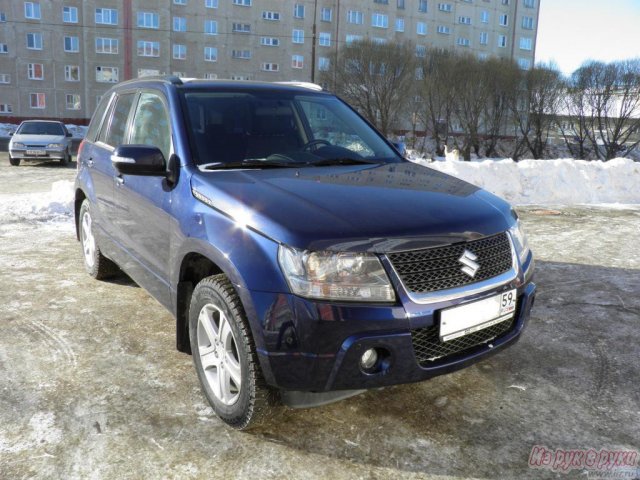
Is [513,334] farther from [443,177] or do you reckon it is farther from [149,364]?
[149,364]

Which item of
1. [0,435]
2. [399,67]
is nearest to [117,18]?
[399,67]

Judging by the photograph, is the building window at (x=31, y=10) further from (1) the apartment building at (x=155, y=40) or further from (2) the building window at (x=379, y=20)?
(2) the building window at (x=379, y=20)

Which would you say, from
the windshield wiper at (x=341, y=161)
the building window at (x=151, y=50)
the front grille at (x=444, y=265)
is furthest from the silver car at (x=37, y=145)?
the building window at (x=151, y=50)

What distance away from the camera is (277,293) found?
2463 mm

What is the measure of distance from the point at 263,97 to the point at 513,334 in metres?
2.26

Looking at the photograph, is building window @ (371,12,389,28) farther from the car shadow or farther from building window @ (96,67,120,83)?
the car shadow

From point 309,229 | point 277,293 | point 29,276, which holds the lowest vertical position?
point 29,276

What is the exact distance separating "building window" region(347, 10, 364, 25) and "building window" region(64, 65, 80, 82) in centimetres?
2423

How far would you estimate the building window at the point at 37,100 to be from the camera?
160ft

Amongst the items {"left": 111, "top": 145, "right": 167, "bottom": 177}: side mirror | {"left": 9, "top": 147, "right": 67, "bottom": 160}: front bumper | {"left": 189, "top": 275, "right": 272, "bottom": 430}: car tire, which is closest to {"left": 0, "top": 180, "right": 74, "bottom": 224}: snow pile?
{"left": 111, "top": 145, "right": 167, "bottom": 177}: side mirror

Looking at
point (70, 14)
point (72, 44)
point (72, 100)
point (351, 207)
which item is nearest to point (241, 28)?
point (70, 14)

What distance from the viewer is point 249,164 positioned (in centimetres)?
338

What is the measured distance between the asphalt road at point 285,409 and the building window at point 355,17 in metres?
52.7

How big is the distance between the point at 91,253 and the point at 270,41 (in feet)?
165
